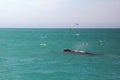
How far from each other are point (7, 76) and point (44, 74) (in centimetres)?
552

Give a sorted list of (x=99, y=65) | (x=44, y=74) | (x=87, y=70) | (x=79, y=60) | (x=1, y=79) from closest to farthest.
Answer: (x=1, y=79), (x=44, y=74), (x=87, y=70), (x=99, y=65), (x=79, y=60)

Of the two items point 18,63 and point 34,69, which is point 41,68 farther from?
point 18,63

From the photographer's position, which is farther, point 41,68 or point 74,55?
point 74,55

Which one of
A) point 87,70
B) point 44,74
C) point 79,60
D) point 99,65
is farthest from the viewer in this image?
point 79,60

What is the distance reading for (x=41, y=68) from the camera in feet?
161

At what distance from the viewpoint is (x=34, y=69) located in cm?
4781

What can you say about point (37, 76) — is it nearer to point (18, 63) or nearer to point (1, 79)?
point (1, 79)

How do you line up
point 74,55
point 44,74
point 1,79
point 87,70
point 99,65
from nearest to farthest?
point 1,79 < point 44,74 < point 87,70 < point 99,65 < point 74,55

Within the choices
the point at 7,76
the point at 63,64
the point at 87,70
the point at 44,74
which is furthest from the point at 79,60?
the point at 7,76

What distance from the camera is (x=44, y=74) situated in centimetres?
4375

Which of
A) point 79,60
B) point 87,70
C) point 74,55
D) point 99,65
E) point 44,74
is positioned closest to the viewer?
point 44,74

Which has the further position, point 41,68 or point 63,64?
point 63,64

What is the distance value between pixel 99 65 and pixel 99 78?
1166cm

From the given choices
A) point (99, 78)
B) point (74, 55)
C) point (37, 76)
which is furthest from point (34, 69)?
point (74, 55)
